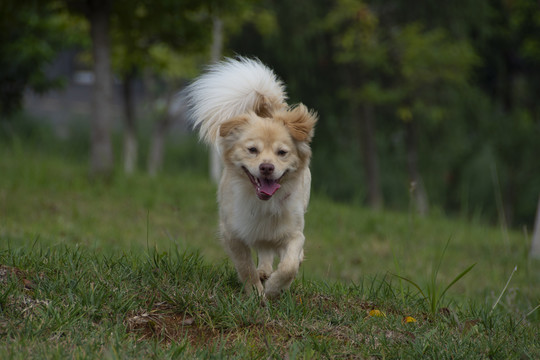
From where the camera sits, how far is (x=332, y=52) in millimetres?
16922

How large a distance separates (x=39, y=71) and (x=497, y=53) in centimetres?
1486

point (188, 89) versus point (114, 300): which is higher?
point (188, 89)

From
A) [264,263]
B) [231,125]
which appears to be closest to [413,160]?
[264,263]

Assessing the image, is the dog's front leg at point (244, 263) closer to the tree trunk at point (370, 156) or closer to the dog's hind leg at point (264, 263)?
the dog's hind leg at point (264, 263)

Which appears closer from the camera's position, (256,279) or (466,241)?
(256,279)

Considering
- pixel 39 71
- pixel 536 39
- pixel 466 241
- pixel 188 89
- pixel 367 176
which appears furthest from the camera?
pixel 536 39

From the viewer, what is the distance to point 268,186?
422 cm

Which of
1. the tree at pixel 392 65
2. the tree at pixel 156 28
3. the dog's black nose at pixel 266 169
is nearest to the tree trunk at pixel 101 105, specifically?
the tree at pixel 156 28

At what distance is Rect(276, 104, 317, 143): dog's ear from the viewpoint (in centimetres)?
447

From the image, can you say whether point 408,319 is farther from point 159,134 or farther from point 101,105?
point 159,134

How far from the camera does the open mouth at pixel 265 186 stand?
4.16 meters

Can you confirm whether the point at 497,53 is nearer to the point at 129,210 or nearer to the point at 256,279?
the point at 129,210

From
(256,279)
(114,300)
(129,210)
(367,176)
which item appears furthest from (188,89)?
(367,176)

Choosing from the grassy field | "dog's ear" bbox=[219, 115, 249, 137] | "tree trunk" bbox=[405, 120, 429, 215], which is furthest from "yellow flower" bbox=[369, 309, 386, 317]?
"tree trunk" bbox=[405, 120, 429, 215]
